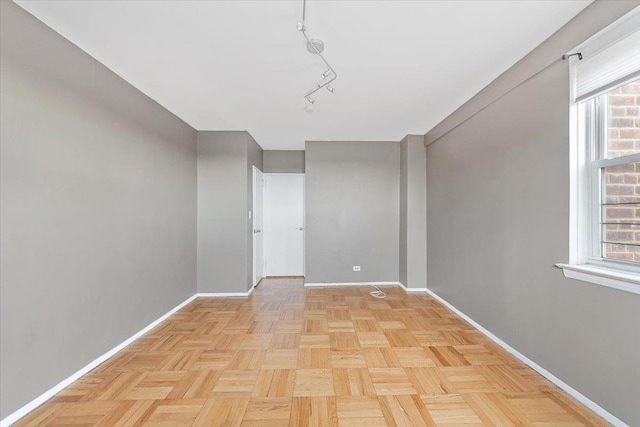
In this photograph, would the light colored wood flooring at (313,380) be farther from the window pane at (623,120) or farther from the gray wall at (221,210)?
the window pane at (623,120)

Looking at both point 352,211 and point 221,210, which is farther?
point 352,211

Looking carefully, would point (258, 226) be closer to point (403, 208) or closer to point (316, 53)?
point (403, 208)

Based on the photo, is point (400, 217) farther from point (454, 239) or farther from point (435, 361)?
point (435, 361)

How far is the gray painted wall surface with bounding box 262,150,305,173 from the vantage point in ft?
17.9

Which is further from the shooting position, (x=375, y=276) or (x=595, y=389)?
(x=375, y=276)

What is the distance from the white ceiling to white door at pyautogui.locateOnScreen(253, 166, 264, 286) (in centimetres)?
175

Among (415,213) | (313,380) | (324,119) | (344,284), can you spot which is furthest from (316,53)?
(344,284)

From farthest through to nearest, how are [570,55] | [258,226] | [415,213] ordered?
1. [258,226]
2. [415,213]
3. [570,55]

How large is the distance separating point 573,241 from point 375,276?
3174 millimetres

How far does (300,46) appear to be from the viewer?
2.09 metres

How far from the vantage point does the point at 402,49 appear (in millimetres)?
2135

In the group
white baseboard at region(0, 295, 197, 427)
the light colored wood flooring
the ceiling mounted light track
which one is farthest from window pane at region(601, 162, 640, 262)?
white baseboard at region(0, 295, 197, 427)

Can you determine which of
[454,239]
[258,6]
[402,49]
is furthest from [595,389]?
[258,6]

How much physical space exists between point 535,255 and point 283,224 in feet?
13.4
